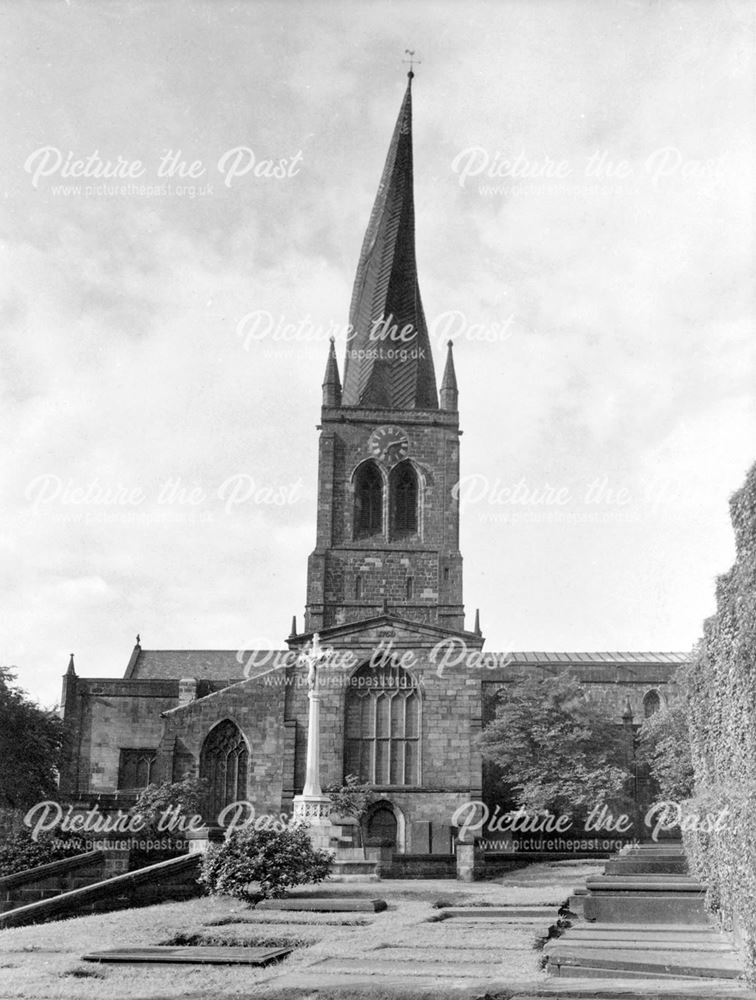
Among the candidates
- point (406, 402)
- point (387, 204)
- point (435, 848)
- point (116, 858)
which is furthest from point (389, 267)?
point (116, 858)

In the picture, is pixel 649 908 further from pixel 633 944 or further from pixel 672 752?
pixel 672 752

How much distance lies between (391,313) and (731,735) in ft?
160

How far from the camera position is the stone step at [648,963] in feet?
24.4

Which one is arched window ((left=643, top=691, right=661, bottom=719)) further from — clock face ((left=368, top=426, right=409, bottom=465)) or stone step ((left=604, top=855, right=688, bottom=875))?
stone step ((left=604, top=855, right=688, bottom=875))

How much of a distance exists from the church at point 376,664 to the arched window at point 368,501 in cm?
8

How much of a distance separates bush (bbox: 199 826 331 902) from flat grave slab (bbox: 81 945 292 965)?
→ 6.21 meters

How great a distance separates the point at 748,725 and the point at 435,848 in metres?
31.5

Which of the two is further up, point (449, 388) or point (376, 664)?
point (449, 388)

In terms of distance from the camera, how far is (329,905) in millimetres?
14469

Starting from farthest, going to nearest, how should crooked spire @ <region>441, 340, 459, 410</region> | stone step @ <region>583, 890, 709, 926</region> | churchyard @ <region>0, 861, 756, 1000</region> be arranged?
crooked spire @ <region>441, 340, 459, 410</region>, stone step @ <region>583, 890, 709, 926</region>, churchyard @ <region>0, 861, 756, 1000</region>

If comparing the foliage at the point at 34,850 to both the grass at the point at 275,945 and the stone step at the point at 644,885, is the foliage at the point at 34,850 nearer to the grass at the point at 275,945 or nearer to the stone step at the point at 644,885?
the grass at the point at 275,945

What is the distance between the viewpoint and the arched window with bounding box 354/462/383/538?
5178 centimetres

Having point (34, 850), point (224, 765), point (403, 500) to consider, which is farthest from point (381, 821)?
point (34, 850)

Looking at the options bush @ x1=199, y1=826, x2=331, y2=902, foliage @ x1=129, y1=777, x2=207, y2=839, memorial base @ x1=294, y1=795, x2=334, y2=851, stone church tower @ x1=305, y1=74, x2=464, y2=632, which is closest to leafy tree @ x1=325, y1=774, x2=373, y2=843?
foliage @ x1=129, y1=777, x2=207, y2=839
